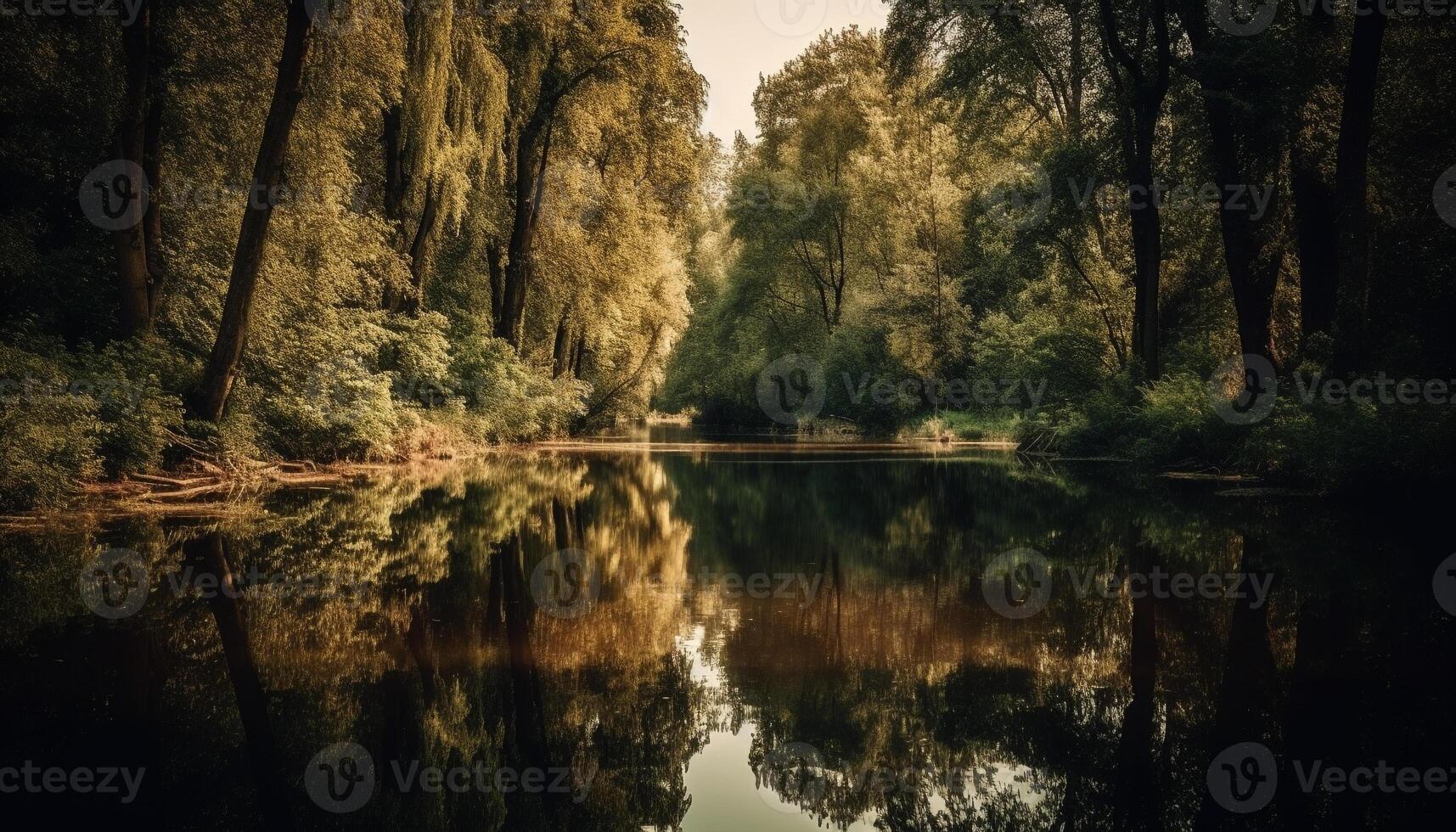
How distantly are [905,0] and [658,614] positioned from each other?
1941 cm

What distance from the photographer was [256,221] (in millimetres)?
11320

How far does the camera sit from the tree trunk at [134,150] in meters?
11.7

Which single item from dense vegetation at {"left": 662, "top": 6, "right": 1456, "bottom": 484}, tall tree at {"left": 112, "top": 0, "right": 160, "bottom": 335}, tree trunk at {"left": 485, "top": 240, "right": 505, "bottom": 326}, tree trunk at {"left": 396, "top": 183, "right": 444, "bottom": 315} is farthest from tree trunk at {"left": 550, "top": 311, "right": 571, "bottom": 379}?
tall tree at {"left": 112, "top": 0, "right": 160, "bottom": 335}

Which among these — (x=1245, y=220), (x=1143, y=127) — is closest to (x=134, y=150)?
(x=1245, y=220)

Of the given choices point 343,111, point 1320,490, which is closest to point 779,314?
point 343,111

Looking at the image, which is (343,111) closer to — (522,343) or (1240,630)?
(522,343)

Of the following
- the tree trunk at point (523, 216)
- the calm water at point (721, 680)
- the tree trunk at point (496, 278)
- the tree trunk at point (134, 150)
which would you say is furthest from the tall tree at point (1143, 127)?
the tree trunk at point (134, 150)

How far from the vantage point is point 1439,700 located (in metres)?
3.57

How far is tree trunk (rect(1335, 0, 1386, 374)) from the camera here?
11055mm

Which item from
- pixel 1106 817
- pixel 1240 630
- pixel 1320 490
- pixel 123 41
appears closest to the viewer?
pixel 1106 817

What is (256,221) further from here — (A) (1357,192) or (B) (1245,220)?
(B) (1245,220)

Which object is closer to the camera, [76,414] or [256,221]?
[76,414]

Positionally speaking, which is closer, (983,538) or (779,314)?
(983,538)

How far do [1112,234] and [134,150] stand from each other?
20027mm
